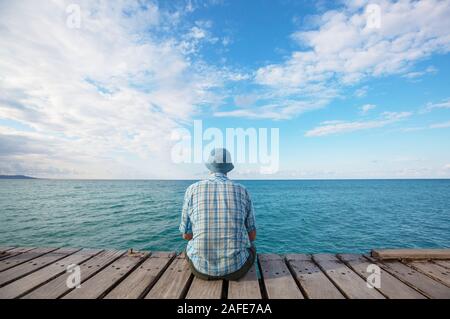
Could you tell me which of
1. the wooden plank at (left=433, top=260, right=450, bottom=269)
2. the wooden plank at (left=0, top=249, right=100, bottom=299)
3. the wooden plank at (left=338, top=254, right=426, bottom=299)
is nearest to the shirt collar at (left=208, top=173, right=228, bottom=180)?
the wooden plank at (left=338, top=254, right=426, bottom=299)

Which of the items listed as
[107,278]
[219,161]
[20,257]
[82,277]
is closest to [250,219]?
[219,161]

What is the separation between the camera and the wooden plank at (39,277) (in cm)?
267

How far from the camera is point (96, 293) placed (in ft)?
8.76

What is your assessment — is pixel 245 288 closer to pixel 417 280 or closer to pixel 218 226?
pixel 218 226

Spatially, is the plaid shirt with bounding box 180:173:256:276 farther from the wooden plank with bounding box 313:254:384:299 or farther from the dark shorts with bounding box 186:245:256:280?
the wooden plank with bounding box 313:254:384:299

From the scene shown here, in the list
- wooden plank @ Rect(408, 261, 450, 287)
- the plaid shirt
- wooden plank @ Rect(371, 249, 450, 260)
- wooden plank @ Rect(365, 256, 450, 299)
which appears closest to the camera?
wooden plank @ Rect(365, 256, 450, 299)

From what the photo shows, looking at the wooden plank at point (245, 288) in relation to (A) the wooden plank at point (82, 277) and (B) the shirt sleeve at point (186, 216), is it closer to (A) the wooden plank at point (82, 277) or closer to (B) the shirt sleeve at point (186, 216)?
(B) the shirt sleeve at point (186, 216)

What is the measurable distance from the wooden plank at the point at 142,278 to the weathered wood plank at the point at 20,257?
83.6 inches

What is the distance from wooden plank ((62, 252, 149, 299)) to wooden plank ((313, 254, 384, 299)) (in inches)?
125

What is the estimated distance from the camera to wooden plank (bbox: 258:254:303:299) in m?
2.72

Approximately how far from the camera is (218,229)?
9.77 ft

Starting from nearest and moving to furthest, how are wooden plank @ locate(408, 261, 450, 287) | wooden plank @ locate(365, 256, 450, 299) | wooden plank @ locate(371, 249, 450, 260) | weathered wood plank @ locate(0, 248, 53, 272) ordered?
1. wooden plank @ locate(365, 256, 450, 299)
2. wooden plank @ locate(408, 261, 450, 287)
3. weathered wood plank @ locate(0, 248, 53, 272)
4. wooden plank @ locate(371, 249, 450, 260)

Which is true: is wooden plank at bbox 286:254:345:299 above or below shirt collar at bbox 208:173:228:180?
below
